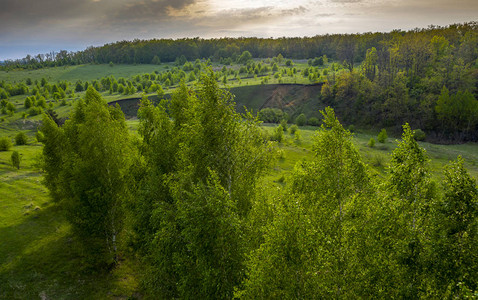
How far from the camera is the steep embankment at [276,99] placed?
5620 inches

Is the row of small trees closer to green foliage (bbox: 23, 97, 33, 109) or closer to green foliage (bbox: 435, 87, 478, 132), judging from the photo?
green foliage (bbox: 435, 87, 478, 132)

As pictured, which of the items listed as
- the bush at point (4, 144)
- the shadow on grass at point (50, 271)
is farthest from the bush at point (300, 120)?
the bush at point (4, 144)

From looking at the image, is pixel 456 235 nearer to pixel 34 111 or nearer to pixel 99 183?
pixel 99 183

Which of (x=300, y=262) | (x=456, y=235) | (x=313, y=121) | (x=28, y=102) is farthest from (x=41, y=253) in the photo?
(x=28, y=102)

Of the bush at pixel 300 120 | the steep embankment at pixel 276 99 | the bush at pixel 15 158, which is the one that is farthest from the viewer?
the steep embankment at pixel 276 99

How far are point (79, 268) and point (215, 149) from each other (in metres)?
23.7

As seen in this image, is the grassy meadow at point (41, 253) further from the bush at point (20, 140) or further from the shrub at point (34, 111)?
the shrub at point (34, 111)

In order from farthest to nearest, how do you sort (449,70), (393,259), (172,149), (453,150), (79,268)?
(449,70), (453,150), (79,268), (172,149), (393,259)

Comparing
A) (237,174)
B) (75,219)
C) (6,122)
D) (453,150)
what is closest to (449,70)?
(453,150)

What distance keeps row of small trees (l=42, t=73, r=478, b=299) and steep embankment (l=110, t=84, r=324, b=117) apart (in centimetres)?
11931

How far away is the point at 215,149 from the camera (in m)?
20.0

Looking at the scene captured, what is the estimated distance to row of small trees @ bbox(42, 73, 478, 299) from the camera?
1083cm

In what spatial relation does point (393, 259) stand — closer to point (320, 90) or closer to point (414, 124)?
point (414, 124)

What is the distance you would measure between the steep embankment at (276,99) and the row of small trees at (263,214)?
119 m
